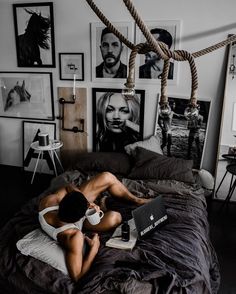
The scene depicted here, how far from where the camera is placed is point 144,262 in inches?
78.4

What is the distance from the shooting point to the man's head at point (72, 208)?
197cm

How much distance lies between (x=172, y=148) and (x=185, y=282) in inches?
85.4

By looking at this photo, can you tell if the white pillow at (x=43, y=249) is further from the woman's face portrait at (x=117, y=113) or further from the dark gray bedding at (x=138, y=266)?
the woman's face portrait at (x=117, y=113)

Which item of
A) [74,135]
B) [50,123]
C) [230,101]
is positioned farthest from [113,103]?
[230,101]

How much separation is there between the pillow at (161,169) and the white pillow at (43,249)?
4.87 feet

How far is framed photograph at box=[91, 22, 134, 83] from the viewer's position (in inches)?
147

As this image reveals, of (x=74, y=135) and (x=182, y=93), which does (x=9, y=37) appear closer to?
(x=74, y=135)

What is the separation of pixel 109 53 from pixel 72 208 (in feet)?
8.09

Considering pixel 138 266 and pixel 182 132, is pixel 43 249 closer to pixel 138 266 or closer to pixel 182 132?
pixel 138 266

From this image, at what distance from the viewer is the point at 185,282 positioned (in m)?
1.86

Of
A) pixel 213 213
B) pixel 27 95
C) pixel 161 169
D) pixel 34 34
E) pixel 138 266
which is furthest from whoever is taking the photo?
pixel 27 95

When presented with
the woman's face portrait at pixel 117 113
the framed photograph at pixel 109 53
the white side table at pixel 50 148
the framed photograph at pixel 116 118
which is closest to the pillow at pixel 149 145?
the framed photograph at pixel 116 118

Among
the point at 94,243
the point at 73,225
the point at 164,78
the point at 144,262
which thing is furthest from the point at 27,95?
the point at 164,78

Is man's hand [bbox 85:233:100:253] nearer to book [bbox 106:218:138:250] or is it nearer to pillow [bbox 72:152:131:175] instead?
book [bbox 106:218:138:250]
